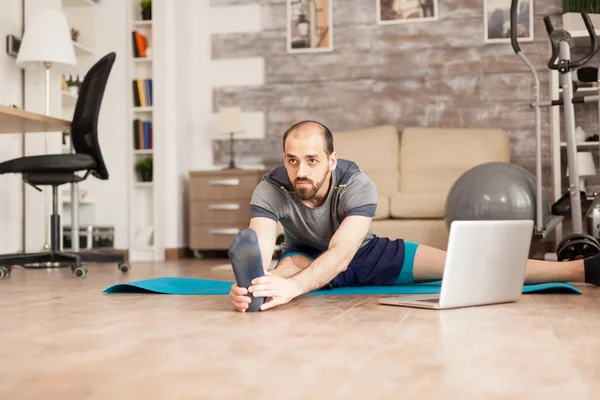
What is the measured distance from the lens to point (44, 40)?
5113mm

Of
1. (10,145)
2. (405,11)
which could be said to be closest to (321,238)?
(10,145)

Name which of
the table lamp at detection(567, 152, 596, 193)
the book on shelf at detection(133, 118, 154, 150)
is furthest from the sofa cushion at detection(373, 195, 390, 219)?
the book on shelf at detection(133, 118, 154, 150)

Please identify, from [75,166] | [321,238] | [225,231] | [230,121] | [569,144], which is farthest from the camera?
[230,121]

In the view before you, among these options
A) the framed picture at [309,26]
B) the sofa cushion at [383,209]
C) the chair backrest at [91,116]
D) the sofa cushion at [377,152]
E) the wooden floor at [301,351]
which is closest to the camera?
the wooden floor at [301,351]

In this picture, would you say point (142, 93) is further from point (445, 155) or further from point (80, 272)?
point (80, 272)

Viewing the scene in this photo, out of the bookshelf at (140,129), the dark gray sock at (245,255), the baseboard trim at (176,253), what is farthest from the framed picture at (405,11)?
the dark gray sock at (245,255)

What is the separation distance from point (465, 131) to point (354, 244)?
3827 millimetres

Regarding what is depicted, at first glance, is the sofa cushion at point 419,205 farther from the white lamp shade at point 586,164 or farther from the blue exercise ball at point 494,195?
the white lamp shade at point 586,164

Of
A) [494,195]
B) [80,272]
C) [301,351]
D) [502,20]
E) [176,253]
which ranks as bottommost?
[176,253]

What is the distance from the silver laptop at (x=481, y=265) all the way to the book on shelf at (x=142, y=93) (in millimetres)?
4385

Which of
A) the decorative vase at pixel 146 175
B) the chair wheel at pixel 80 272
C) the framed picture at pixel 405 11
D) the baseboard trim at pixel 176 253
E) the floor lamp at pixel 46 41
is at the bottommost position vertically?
the baseboard trim at pixel 176 253

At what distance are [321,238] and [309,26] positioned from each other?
4.23 m

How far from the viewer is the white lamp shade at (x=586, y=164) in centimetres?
565

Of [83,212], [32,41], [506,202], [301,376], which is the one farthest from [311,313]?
[83,212]
